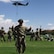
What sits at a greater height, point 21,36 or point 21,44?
point 21,36

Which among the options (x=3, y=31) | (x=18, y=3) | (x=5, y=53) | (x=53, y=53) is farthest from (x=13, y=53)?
(x=3, y=31)

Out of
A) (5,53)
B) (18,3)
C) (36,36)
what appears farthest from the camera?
(36,36)

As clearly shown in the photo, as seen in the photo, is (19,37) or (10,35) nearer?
(19,37)

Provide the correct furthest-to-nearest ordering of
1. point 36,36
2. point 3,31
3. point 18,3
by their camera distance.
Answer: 1. point 36,36
2. point 3,31
3. point 18,3

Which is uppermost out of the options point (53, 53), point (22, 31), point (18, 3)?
point (18, 3)

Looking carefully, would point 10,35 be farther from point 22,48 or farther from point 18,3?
point 22,48

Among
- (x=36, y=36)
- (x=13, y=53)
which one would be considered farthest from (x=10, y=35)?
(x=13, y=53)

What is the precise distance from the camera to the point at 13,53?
18703 millimetres

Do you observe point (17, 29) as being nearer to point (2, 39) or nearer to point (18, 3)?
point (18, 3)

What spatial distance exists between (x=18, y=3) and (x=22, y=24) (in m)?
12.2

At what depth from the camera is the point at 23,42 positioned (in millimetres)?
15703

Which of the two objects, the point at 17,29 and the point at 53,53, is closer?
the point at 17,29

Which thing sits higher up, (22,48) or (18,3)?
(18,3)

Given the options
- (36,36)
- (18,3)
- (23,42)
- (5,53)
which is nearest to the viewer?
(23,42)
